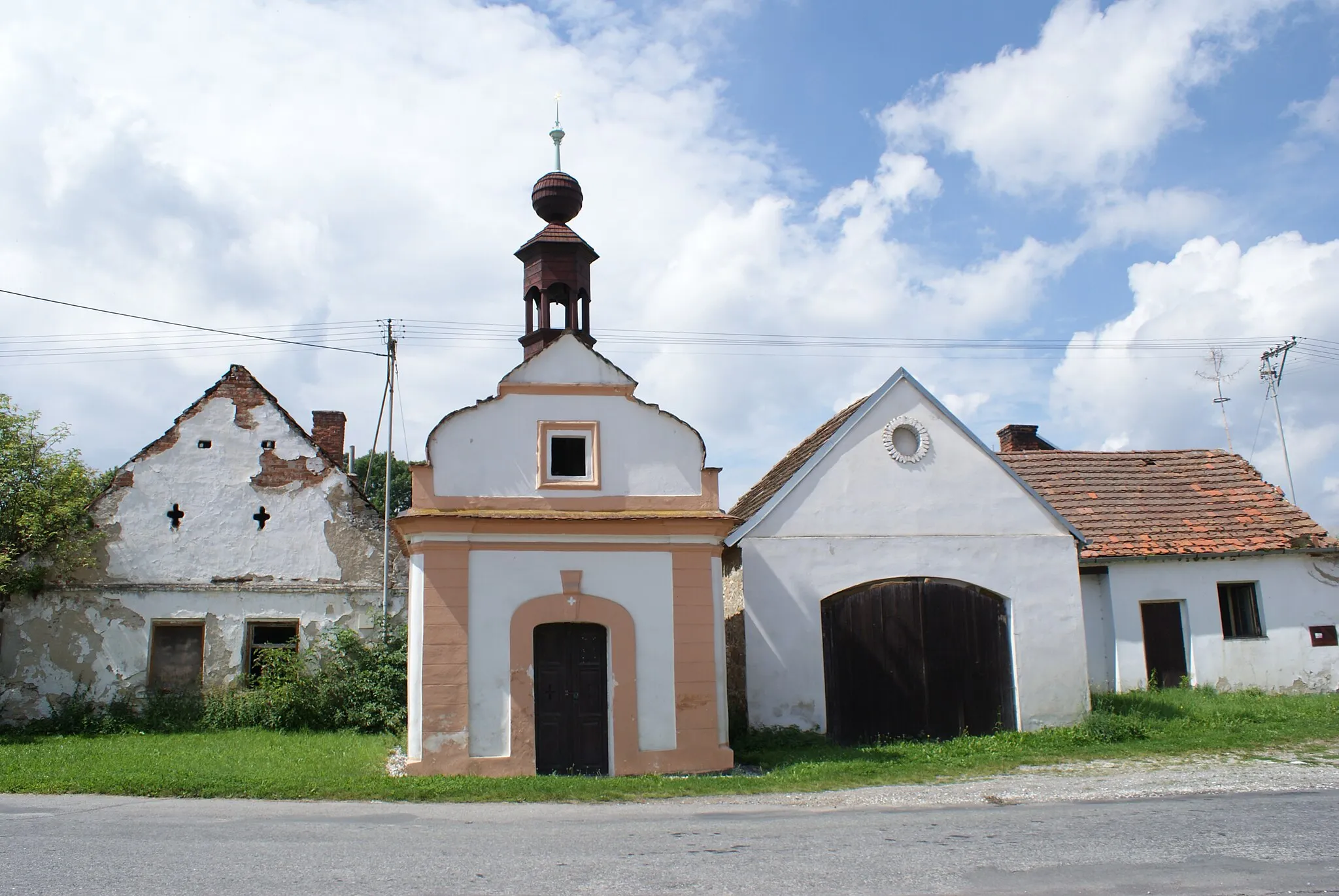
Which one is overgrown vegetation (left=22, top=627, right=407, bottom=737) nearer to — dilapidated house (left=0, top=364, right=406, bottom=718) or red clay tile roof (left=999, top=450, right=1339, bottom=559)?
dilapidated house (left=0, top=364, right=406, bottom=718)

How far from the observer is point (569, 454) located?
13.3 metres

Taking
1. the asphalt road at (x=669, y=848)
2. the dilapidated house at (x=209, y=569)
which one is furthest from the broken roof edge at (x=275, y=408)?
the asphalt road at (x=669, y=848)

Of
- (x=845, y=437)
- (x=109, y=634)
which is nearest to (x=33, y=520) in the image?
(x=109, y=634)

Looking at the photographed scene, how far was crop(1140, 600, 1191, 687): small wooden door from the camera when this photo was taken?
1775 centimetres

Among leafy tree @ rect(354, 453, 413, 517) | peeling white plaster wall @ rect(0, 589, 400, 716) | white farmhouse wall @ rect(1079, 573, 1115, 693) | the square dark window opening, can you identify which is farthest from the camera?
leafy tree @ rect(354, 453, 413, 517)

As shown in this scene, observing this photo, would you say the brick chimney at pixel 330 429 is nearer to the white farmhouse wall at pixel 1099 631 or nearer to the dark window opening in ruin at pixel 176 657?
the dark window opening in ruin at pixel 176 657

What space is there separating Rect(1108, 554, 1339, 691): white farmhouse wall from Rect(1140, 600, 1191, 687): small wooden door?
0.16 m

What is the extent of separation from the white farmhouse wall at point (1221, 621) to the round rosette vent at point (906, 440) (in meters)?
5.22

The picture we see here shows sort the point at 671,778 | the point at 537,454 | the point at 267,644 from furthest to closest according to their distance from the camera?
the point at 267,644 → the point at 537,454 → the point at 671,778

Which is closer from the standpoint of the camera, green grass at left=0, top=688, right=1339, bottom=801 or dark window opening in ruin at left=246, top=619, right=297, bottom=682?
green grass at left=0, top=688, right=1339, bottom=801

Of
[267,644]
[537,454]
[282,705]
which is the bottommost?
[282,705]

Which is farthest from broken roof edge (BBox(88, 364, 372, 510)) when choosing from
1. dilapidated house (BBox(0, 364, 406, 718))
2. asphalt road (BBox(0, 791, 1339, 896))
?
asphalt road (BBox(0, 791, 1339, 896))

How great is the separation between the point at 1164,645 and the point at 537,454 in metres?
12.2

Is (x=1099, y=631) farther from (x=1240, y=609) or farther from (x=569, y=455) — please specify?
(x=569, y=455)
